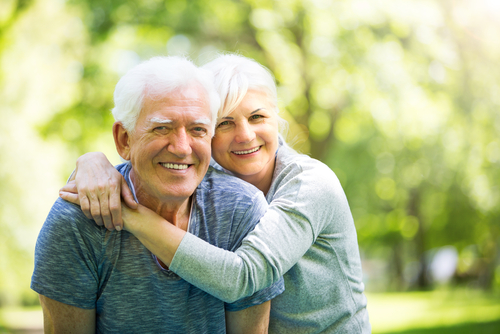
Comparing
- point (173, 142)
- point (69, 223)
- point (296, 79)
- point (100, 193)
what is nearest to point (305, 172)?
point (173, 142)

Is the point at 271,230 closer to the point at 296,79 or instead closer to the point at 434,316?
the point at 296,79

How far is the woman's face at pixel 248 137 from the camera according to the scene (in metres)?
2.43

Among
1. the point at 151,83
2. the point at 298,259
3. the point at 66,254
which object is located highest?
the point at 151,83

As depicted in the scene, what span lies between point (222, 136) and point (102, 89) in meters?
7.47

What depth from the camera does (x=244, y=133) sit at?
2410mm

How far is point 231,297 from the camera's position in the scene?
1.87 meters

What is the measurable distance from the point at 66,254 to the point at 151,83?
0.88 metres

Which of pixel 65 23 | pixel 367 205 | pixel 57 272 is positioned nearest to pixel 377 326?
pixel 367 205

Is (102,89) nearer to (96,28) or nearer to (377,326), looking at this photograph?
(96,28)

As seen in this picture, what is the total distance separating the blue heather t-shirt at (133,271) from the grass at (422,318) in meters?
5.28

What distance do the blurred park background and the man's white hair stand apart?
5.07m

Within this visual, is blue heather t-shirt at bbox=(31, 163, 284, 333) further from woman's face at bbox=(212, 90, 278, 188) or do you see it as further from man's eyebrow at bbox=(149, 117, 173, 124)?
man's eyebrow at bbox=(149, 117, 173, 124)

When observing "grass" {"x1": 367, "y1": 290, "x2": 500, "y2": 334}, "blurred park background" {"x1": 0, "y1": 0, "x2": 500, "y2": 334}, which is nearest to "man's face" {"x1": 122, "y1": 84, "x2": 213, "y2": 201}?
"blurred park background" {"x1": 0, "y1": 0, "x2": 500, "y2": 334}

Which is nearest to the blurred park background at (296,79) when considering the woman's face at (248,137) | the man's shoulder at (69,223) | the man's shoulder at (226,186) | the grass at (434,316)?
the grass at (434,316)
